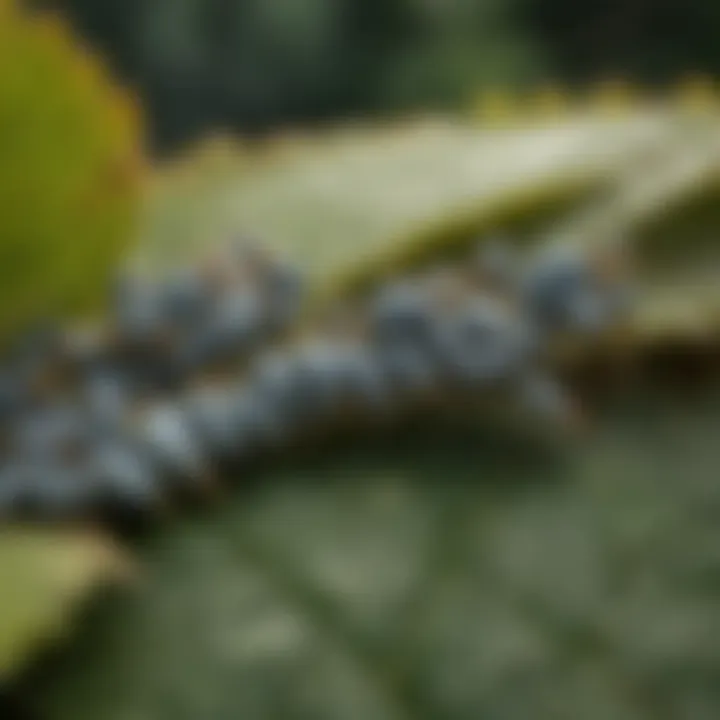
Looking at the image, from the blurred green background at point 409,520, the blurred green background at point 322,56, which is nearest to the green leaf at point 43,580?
the blurred green background at point 409,520

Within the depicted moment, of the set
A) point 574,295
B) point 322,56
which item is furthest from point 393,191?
point 322,56

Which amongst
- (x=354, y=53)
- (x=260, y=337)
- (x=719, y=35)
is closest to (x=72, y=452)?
(x=260, y=337)

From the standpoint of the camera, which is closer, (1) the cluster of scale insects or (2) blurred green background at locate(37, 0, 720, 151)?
(1) the cluster of scale insects

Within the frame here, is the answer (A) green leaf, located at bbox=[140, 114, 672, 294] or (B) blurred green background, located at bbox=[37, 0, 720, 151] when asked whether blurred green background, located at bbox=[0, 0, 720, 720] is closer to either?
(A) green leaf, located at bbox=[140, 114, 672, 294]

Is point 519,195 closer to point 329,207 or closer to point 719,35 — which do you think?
point 329,207

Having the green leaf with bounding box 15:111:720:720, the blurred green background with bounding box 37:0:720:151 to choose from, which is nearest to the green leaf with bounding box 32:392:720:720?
the green leaf with bounding box 15:111:720:720

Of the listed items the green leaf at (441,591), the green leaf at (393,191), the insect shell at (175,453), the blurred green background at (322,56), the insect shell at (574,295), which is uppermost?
the blurred green background at (322,56)

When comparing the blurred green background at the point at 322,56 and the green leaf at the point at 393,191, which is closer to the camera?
the green leaf at the point at 393,191

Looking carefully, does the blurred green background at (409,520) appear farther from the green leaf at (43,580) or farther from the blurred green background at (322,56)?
the blurred green background at (322,56)
